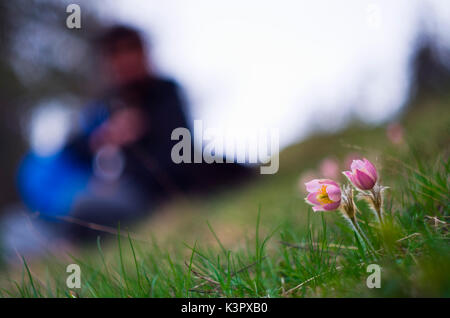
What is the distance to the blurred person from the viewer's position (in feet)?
15.7

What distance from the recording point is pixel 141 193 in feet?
17.6

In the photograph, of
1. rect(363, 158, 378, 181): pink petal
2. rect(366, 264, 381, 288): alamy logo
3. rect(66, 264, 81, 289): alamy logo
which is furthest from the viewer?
rect(66, 264, 81, 289): alamy logo

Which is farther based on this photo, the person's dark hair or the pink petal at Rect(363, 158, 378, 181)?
the person's dark hair

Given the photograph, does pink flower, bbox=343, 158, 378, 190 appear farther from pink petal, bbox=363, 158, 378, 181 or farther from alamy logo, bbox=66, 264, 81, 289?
alamy logo, bbox=66, 264, 81, 289

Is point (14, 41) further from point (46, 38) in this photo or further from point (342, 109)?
point (342, 109)

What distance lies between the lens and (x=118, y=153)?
5.20 m

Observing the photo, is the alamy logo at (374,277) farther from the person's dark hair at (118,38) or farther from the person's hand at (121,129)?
the person's dark hair at (118,38)

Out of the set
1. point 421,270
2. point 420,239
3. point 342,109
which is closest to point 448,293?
point 421,270

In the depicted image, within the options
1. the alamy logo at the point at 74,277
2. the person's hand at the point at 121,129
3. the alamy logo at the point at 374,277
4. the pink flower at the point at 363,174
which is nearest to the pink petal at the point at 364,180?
the pink flower at the point at 363,174

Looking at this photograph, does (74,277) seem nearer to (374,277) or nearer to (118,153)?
(374,277)

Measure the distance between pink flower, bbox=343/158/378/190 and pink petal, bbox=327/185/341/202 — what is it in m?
0.04

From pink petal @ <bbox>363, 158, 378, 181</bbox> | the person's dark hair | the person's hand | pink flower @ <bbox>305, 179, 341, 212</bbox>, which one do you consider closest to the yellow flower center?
pink flower @ <bbox>305, 179, 341, 212</bbox>

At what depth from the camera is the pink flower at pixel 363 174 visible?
910 mm

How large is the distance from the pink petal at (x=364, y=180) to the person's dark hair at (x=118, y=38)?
4.32 meters
